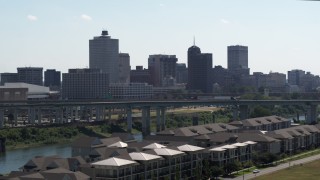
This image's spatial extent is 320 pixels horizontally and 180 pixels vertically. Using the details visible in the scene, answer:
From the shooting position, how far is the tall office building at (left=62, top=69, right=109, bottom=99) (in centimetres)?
7181

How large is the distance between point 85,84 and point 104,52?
699 inches

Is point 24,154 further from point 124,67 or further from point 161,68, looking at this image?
point 161,68

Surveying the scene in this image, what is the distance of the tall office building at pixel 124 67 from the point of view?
9669 cm

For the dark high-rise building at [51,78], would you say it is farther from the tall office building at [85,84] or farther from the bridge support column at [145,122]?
the bridge support column at [145,122]

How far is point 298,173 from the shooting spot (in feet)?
72.8

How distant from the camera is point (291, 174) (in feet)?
72.1

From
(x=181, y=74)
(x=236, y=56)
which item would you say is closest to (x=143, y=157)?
(x=181, y=74)

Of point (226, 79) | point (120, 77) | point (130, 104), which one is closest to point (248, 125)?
point (130, 104)

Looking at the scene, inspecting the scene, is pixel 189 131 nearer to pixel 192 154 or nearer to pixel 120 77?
pixel 192 154

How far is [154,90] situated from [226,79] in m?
26.0

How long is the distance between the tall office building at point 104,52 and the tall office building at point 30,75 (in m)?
8.47

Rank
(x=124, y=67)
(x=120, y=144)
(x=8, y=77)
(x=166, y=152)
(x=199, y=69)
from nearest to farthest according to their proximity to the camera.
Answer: (x=166, y=152), (x=120, y=144), (x=8, y=77), (x=199, y=69), (x=124, y=67)

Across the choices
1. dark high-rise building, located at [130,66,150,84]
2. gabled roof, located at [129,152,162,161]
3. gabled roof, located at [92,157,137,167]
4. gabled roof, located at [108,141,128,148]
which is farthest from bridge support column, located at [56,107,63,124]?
dark high-rise building, located at [130,66,150,84]

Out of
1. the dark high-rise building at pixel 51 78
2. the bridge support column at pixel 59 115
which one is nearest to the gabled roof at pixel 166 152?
the bridge support column at pixel 59 115
